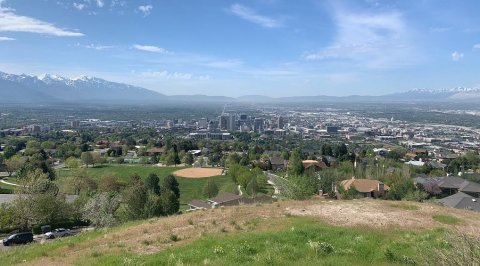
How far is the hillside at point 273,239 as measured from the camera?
924 centimetres

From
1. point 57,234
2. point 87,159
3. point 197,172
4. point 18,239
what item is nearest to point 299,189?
point 57,234

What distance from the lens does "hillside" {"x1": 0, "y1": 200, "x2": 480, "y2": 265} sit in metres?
9.24

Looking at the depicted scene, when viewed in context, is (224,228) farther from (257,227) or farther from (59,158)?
(59,158)

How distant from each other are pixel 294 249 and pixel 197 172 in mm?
56550

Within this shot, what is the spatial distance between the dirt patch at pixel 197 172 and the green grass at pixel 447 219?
48.0 meters

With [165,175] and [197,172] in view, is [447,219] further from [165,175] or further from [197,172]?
[197,172]

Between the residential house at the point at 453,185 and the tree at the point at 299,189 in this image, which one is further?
the residential house at the point at 453,185

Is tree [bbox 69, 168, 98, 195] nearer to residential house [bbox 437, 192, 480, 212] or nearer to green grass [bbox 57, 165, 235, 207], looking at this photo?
green grass [bbox 57, 165, 235, 207]

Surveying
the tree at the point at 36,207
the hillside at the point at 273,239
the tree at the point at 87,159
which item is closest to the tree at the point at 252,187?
the tree at the point at 36,207

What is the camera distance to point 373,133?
151125 mm

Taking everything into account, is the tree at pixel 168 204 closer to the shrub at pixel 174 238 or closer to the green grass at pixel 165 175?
the green grass at pixel 165 175

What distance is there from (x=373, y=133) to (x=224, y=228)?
146689 millimetres

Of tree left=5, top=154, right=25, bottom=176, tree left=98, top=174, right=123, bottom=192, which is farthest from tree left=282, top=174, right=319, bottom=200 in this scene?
tree left=5, top=154, right=25, bottom=176

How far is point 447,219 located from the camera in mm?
15266
